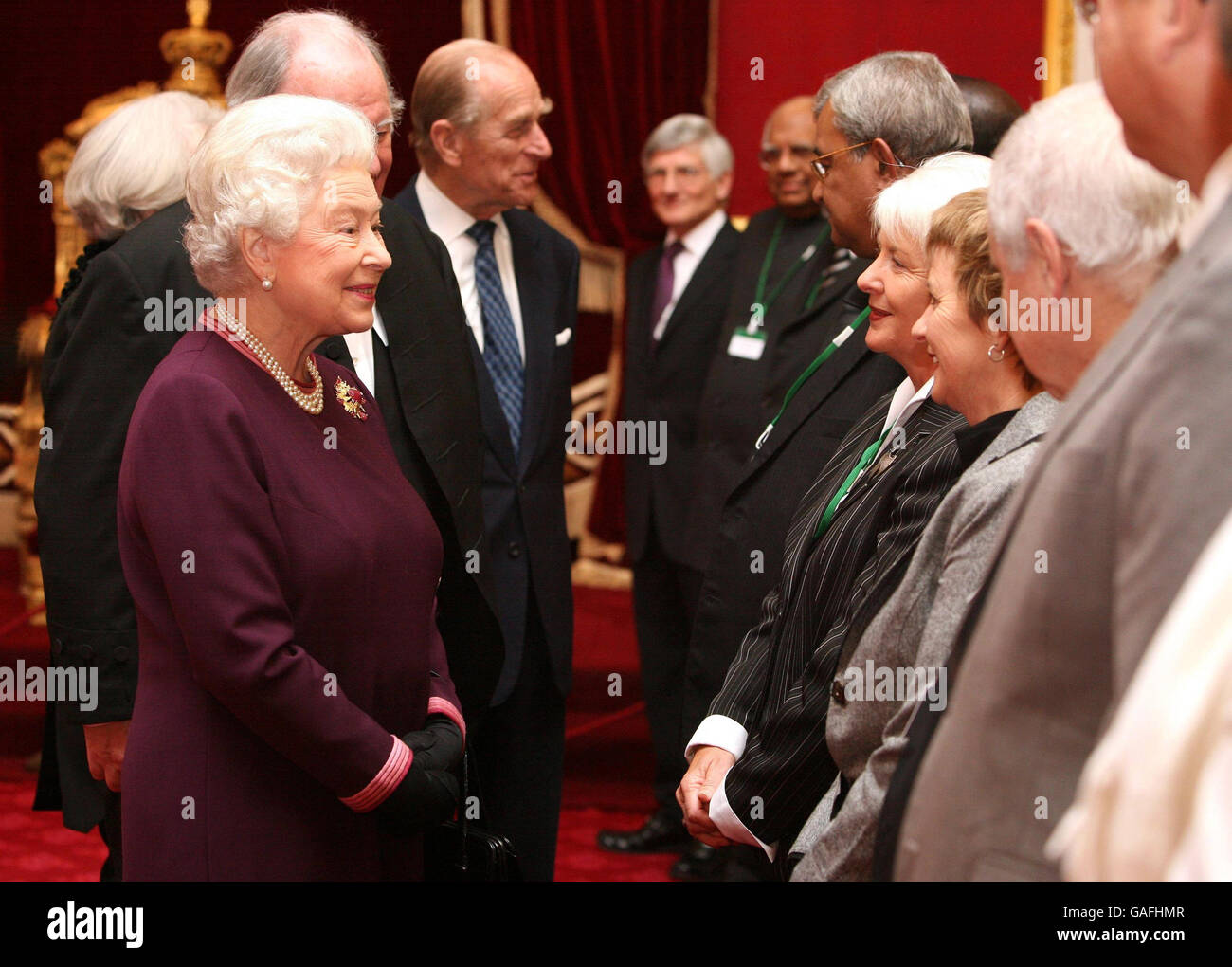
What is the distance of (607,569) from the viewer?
6.22 meters

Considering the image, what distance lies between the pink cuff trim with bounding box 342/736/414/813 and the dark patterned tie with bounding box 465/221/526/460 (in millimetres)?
1225

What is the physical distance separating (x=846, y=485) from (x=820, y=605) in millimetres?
226

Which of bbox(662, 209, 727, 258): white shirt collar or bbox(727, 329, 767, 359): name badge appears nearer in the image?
bbox(727, 329, 767, 359): name badge

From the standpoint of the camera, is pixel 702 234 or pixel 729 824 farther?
pixel 702 234

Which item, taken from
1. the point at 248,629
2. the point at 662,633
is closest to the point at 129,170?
the point at 248,629

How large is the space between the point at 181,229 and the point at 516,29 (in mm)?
4219

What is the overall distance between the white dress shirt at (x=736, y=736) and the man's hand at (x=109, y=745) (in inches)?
36.6

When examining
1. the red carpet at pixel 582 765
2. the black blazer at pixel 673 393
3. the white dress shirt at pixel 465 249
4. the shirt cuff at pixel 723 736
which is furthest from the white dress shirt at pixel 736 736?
the black blazer at pixel 673 393

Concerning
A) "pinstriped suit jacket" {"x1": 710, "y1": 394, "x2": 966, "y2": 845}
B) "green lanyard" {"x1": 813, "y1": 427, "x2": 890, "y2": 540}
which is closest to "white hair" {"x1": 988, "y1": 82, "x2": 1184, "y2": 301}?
"pinstriped suit jacket" {"x1": 710, "y1": 394, "x2": 966, "y2": 845}

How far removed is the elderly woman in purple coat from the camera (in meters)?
1.65

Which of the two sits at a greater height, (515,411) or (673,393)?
(515,411)

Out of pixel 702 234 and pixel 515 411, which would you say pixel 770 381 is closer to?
pixel 515 411

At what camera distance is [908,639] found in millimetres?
1615

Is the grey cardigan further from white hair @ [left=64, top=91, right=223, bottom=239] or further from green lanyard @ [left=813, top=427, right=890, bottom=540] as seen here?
white hair @ [left=64, top=91, right=223, bottom=239]
